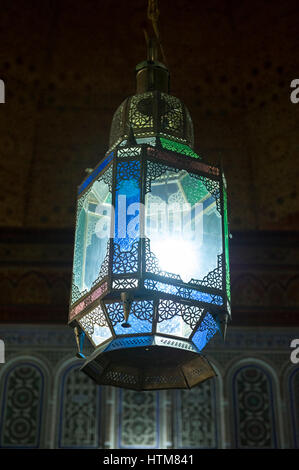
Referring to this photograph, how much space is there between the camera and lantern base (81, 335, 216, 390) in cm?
223

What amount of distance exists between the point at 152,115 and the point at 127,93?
282 cm

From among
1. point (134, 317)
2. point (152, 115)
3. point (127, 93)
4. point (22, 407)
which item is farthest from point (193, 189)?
point (127, 93)

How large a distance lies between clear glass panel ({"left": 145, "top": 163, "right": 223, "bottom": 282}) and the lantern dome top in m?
0.20

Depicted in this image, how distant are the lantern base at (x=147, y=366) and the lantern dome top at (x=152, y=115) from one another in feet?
2.56

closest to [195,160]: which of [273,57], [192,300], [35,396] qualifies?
[192,300]

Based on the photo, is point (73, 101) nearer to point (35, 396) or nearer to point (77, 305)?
point (35, 396)

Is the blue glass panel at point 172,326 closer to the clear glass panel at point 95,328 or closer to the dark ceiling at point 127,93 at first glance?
the clear glass panel at point 95,328

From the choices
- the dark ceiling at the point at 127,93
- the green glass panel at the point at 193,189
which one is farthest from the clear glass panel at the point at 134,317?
the dark ceiling at the point at 127,93

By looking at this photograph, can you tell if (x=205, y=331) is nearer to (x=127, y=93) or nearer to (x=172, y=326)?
(x=172, y=326)

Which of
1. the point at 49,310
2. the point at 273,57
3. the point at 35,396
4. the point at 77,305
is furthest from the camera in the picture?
the point at 273,57

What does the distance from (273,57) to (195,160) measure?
117 inches

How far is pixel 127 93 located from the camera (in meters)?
5.36

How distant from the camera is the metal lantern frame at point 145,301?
220cm

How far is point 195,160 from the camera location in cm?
251
